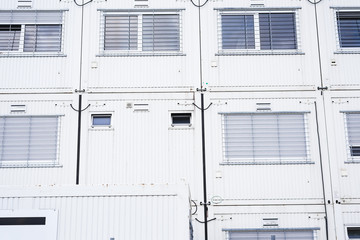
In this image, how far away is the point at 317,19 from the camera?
12.1 metres

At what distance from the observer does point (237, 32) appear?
39.8 feet

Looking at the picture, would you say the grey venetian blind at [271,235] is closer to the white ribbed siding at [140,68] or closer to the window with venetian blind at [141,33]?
the white ribbed siding at [140,68]

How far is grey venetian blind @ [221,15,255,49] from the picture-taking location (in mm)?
12055

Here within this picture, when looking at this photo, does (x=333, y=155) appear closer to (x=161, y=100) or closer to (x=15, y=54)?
(x=161, y=100)

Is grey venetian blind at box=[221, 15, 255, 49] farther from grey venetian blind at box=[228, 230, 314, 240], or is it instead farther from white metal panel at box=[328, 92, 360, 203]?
grey venetian blind at box=[228, 230, 314, 240]

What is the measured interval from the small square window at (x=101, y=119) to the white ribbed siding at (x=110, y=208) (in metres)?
3.94

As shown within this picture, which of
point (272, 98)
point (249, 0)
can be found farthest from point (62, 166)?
point (249, 0)

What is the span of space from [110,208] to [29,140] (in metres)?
4.64

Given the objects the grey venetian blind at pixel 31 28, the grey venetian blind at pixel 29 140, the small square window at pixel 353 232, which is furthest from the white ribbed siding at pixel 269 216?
the grey venetian blind at pixel 31 28

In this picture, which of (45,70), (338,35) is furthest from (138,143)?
(338,35)

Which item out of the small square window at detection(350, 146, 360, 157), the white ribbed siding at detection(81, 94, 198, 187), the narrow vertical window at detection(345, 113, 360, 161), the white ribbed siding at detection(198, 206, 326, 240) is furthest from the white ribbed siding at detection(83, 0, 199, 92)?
the small square window at detection(350, 146, 360, 157)

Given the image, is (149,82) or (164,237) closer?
(164,237)

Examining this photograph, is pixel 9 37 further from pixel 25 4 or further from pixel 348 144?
pixel 348 144

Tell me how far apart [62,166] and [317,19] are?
7.73 meters
